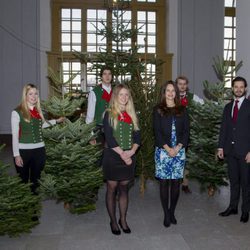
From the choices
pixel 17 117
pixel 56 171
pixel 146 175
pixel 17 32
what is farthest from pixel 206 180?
pixel 17 32

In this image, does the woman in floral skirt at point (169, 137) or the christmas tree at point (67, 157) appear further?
the christmas tree at point (67, 157)

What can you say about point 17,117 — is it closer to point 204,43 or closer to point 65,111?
point 65,111

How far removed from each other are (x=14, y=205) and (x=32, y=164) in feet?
2.46

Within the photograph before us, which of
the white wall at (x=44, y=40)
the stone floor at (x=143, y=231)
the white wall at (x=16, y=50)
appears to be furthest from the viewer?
the white wall at (x=44, y=40)

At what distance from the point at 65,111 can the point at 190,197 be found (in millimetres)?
2574

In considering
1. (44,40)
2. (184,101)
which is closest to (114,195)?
(184,101)

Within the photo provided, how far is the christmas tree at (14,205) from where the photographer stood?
4391mm

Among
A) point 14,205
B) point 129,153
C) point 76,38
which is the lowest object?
point 14,205

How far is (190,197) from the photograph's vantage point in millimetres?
6480

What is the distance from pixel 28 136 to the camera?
16.1 feet

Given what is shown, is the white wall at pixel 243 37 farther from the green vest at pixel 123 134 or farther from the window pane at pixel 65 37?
the window pane at pixel 65 37

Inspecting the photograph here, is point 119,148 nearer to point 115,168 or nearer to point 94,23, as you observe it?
point 115,168

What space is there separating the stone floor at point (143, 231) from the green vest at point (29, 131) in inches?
44.5

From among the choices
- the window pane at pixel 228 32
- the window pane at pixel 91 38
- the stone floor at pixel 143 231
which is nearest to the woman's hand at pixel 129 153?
the stone floor at pixel 143 231
